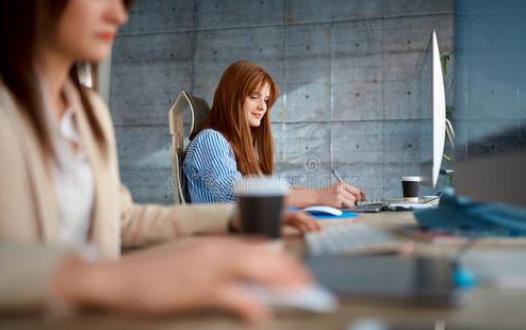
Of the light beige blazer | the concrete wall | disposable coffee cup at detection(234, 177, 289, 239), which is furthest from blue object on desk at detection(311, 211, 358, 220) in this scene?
the concrete wall

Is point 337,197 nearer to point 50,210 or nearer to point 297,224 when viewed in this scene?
point 297,224

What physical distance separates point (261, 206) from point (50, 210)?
1.02 feet

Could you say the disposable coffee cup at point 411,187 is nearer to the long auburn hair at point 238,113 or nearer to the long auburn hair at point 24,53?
the long auburn hair at point 238,113

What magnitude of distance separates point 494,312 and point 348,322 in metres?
0.15

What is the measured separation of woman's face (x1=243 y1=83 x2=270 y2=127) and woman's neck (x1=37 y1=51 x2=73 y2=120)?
5.08ft

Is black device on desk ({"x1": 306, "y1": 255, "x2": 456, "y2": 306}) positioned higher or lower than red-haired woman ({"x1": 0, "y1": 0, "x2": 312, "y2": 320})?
lower

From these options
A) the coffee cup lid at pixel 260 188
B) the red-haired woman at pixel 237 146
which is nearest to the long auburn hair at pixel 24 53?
the coffee cup lid at pixel 260 188

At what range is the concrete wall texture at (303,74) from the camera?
520 cm

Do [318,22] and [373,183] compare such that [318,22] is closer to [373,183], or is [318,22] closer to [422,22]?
[422,22]

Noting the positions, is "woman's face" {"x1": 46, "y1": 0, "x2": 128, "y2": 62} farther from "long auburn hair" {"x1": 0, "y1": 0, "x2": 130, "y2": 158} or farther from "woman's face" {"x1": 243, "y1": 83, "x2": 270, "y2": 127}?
"woman's face" {"x1": 243, "y1": 83, "x2": 270, "y2": 127}

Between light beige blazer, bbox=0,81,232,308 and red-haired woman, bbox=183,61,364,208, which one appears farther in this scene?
red-haired woman, bbox=183,61,364,208

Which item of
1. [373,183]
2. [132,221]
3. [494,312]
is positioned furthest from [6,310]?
[373,183]

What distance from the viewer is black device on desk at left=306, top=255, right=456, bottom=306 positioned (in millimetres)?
518

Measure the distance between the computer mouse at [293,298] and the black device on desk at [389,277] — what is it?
50 millimetres
